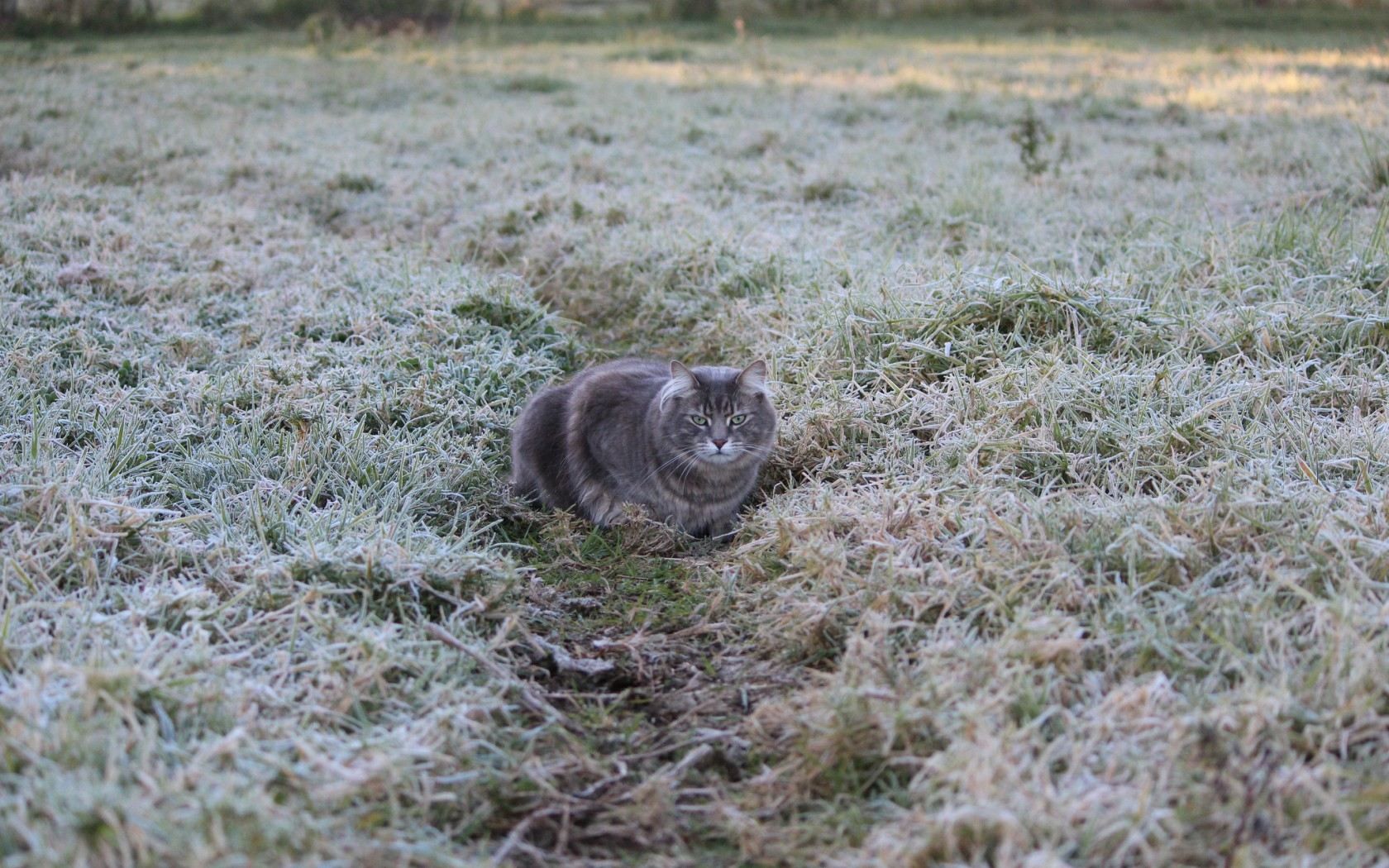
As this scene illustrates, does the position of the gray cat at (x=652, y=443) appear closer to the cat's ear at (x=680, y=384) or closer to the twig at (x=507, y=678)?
the cat's ear at (x=680, y=384)

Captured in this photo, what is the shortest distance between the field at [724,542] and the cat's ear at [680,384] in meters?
0.46

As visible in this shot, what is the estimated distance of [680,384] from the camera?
3896mm

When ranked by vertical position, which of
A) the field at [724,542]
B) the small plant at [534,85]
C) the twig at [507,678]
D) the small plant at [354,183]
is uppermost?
the small plant at [534,85]

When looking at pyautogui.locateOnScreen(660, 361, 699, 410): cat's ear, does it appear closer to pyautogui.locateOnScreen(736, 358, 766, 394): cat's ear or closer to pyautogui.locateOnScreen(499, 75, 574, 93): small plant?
pyautogui.locateOnScreen(736, 358, 766, 394): cat's ear

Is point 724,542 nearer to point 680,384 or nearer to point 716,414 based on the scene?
point 716,414

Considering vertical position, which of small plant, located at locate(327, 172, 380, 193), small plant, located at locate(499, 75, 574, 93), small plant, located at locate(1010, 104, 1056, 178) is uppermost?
small plant, located at locate(499, 75, 574, 93)

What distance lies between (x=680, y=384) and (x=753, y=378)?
0.82 ft

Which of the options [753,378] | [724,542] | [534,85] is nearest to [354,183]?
[534,85]

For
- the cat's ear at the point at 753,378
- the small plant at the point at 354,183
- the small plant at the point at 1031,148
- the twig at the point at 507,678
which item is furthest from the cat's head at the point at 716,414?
the small plant at the point at 354,183

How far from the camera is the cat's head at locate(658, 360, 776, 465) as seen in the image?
3838mm

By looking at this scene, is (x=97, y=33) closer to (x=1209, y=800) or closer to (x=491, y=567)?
(x=491, y=567)

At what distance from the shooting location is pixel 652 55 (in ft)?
48.2

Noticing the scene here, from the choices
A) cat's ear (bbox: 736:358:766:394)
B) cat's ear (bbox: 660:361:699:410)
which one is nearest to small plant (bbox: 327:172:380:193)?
cat's ear (bbox: 660:361:699:410)

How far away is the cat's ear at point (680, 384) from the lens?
3829 millimetres
